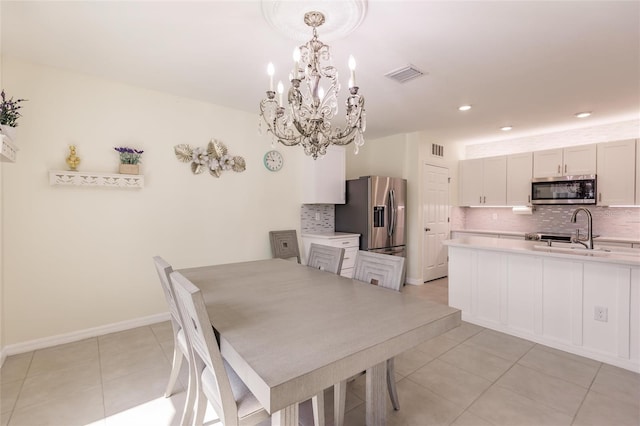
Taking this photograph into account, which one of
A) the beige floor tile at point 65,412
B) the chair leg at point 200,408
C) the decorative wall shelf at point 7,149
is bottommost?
the beige floor tile at point 65,412

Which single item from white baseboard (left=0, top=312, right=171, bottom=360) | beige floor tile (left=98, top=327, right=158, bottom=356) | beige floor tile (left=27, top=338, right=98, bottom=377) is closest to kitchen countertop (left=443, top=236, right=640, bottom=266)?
beige floor tile (left=98, top=327, right=158, bottom=356)

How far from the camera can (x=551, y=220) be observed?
4812 millimetres

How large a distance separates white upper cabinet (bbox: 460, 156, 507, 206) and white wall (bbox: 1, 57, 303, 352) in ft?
13.6

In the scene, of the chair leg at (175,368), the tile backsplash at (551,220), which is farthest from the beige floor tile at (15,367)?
the tile backsplash at (551,220)

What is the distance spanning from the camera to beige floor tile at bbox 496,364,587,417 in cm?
184

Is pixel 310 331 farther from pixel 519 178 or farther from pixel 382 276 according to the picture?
pixel 519 178

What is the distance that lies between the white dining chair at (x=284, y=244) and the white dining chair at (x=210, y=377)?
8.33ft

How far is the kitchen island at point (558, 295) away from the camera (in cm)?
229

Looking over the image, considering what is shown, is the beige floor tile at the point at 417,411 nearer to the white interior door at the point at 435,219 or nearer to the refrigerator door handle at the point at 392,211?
the refrigerator door handle at the point at 392,211

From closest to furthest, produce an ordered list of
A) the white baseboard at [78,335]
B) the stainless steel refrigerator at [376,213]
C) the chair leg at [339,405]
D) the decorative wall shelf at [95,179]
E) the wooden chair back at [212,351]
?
the wooden chair back at [212,351] < the chair leg at [339,405] < the white baseboard at [78,335] < the decorative wall shelf at [95,179] < the stainless steel refrigerator at [376,213]

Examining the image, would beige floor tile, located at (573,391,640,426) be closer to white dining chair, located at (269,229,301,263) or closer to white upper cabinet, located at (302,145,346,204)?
white dining chair, located at (269,229,301,263)

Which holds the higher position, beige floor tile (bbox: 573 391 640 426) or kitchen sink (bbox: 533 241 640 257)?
kitchen sink (bbox: 533 241 640 257)

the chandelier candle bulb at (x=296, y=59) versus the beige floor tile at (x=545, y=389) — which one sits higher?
the chandelier candle bulb at (x=296, y=59)

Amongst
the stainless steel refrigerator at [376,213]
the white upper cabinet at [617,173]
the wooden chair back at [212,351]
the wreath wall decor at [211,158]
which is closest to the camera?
the wooden chair back at [212,351]
